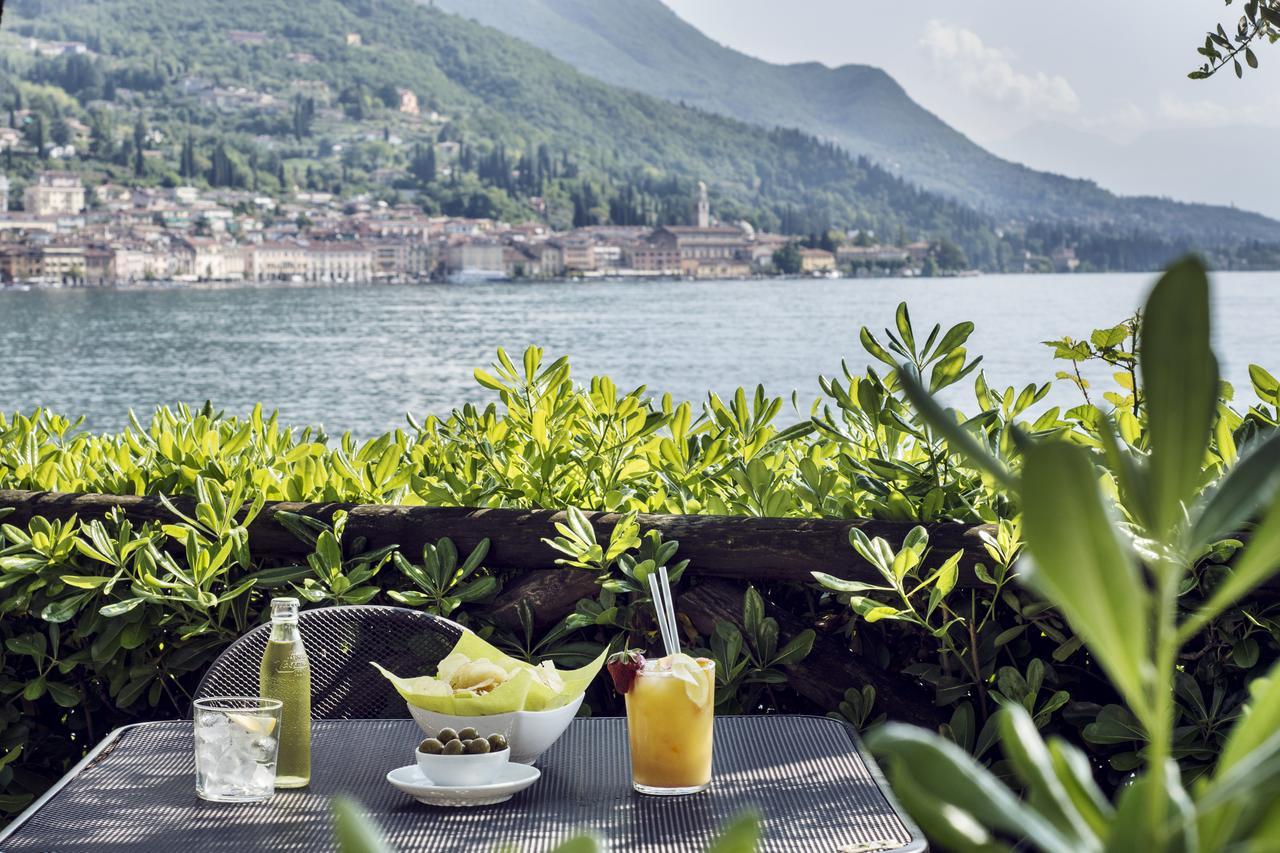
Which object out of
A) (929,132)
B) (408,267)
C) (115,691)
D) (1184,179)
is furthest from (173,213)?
(115,691)

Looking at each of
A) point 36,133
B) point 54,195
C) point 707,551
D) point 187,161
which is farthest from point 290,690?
point 36,133

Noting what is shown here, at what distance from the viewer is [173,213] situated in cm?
7169

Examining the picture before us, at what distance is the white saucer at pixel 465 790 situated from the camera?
1.47 metres

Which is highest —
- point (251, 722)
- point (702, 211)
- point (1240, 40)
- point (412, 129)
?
point (412, 129)

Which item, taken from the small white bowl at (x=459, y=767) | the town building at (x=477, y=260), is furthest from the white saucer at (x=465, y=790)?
the town building at (x=477, y=260)

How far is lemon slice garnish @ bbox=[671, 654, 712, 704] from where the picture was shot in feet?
4.87

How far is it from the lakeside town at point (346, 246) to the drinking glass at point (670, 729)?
7240 cm

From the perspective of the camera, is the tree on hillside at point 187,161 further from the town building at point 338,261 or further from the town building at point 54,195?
the town building at point 338,261

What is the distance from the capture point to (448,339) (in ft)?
129

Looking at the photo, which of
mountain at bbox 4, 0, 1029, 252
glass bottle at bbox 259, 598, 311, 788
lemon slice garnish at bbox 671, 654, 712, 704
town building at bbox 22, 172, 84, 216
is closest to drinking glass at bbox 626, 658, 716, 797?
lemon slice garnish at bbox 671, 654, 712, 704

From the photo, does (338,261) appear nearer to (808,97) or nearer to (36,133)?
(36,133)

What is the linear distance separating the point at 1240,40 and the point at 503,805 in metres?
1.57

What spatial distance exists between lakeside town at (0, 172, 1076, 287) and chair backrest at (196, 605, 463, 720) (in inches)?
2824

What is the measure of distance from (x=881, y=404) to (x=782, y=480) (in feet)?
0.82
